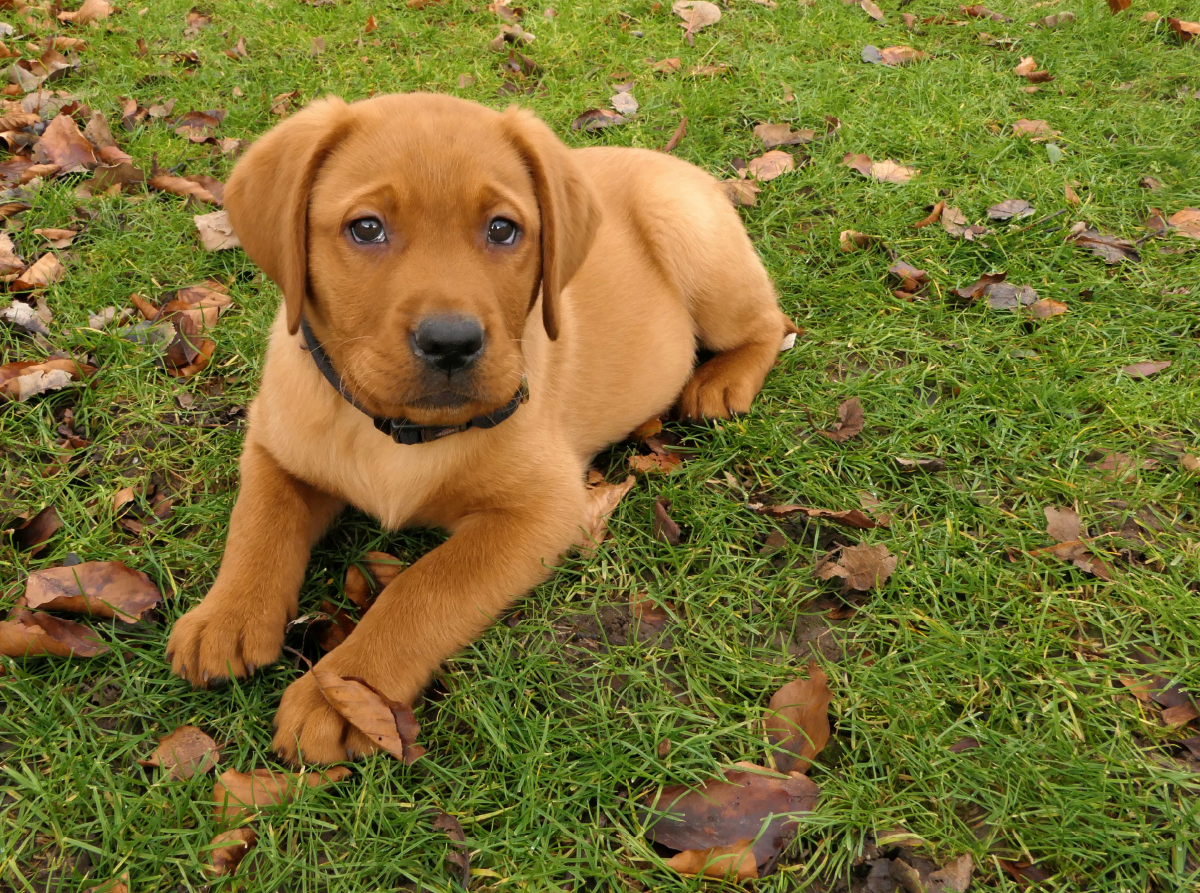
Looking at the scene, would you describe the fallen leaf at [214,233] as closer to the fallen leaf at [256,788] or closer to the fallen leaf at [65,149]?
the fallen leaf at [65,149]

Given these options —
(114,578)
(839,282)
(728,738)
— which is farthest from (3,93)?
(728,738)

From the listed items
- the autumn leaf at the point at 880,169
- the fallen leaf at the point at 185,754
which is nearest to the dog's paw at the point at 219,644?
the fallen leaf at the point at 185,754

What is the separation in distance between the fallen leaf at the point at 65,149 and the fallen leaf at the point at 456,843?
3.82 meters

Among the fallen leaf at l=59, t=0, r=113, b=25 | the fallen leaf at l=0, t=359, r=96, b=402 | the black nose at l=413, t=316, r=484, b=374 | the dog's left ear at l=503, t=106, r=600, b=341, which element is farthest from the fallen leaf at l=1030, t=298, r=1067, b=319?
the fallen leaf at l=59, t=0, r=113, b=25

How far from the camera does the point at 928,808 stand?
2.08 metres

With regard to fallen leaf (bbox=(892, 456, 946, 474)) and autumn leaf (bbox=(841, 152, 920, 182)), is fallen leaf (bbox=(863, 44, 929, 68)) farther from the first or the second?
fallen leaf (bbox=(892, 456, 946, 474))

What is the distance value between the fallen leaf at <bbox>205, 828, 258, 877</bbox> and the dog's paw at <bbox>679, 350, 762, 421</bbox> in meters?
2.05

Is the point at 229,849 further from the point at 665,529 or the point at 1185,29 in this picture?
the point at 1185,29

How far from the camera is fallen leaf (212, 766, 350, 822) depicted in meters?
1.98

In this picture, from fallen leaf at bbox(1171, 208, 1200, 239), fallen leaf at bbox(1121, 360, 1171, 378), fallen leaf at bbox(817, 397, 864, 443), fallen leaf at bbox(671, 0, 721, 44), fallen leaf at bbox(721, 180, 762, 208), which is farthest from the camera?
fallen leaf at bbox(671, 0, 721, 44)

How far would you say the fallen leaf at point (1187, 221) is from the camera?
13.5 feet

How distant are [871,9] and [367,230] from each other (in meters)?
5.59

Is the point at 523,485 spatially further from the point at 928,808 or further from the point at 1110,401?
the point at 1110,401

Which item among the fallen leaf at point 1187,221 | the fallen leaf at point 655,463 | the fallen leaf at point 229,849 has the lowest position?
the fallen leaf at point 655,463
